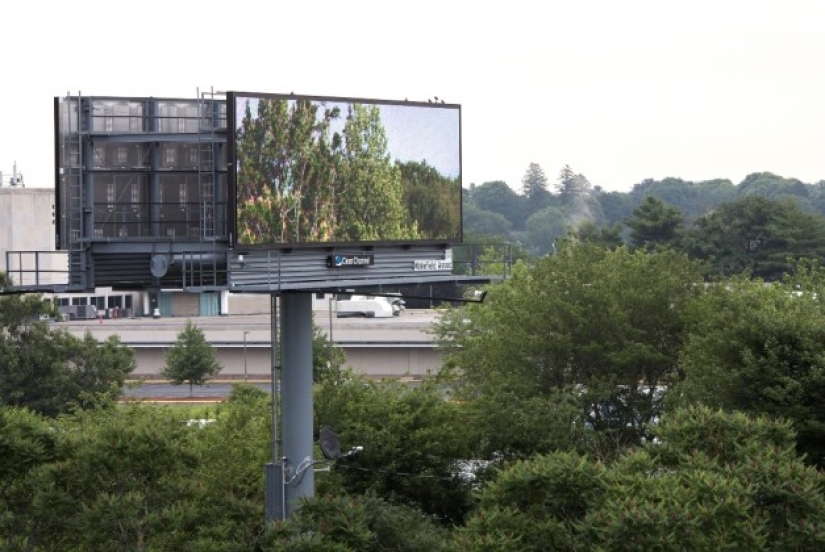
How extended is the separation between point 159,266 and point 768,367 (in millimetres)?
15956

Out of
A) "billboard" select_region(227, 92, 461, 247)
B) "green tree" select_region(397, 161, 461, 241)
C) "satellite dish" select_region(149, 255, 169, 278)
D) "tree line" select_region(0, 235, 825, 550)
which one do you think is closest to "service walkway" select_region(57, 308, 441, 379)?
"tree line" select_region(0, 235, 825, 550)

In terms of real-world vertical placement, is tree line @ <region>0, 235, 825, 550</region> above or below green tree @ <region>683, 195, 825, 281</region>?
below

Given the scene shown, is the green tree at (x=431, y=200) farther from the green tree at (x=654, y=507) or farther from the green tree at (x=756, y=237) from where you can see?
the green tree at (x=756, y=237)

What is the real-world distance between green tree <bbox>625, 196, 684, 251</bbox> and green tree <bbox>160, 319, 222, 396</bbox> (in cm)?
5683

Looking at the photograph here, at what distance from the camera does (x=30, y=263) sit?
8700 cm

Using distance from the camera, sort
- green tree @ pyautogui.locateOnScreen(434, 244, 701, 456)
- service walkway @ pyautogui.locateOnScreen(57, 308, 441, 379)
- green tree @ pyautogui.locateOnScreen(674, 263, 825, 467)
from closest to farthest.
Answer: green tree @ pyautogui.locateOnScreen(674, 263, 825, 467), green tree @ pyautogui.locateOnScreen(434, 244, 701, 456), service walkway @ pyautogui.locateOnScreen(57, 308, 441, 379)

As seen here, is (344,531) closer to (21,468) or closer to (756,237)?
(21,468)

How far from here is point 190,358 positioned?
3194 inches

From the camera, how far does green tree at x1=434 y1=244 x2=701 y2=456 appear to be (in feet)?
153

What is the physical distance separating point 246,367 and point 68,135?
60141 millimetres

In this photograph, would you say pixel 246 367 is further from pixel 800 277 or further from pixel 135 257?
pixel 135 257

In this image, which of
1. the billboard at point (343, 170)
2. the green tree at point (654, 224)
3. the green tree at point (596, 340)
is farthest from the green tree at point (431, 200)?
the green tree at point (654, 224)

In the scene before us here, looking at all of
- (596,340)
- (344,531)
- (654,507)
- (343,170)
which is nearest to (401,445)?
(343,170)

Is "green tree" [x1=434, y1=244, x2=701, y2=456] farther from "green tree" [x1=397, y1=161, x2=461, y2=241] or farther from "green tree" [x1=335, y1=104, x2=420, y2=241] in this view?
"green tree" [x1=335, y1=104, x2=420, y2=241]
